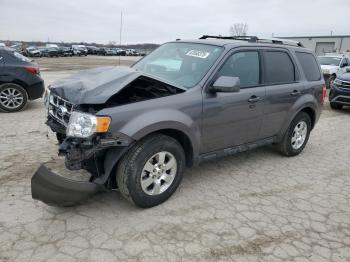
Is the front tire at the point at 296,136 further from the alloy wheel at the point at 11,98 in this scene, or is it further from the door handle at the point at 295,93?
the alloy wheel at the point at 11,98

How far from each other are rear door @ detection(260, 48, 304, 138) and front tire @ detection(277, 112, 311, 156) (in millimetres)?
379

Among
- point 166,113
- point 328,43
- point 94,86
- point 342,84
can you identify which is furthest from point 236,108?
point 328,43

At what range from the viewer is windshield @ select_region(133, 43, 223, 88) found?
13.6 ft

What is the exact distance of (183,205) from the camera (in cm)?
387

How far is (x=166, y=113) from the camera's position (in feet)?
11.7

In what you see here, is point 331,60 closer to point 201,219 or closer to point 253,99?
point 253,99

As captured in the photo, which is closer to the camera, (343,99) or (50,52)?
(343,99)

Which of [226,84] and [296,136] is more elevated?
[226,84]

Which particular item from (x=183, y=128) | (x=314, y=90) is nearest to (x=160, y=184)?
(x=183, y=128)

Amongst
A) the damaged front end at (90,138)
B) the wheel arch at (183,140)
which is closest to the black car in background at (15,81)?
the damaged front end at (90,138)

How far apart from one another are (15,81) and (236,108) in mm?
6086

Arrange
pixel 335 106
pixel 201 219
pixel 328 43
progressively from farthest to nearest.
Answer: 1. pixel 328 43
2. pixel 335 106
3. pixel 201 219

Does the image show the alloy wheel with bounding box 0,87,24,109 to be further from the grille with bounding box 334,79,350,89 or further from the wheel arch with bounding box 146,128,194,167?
the grille with bounding box 334,79,350,89

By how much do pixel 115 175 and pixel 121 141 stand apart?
469 millimetres
